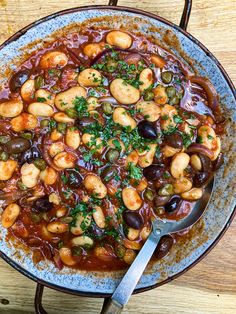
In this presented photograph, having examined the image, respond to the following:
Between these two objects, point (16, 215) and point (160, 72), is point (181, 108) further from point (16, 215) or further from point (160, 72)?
point (16, 215)

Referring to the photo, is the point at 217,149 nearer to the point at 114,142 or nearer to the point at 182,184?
the point at 182,184

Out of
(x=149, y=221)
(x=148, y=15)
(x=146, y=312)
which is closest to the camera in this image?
(x=148, y=15)

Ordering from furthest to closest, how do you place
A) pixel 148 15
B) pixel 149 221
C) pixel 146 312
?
pixel 146 312 → pixel 149 221 → pixel 148 15

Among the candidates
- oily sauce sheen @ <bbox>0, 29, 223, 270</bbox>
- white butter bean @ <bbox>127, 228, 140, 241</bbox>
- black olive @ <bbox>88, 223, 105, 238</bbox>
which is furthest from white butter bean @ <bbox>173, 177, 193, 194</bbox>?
black olive @ <bbox>88, 223, 105, 238</bbox>

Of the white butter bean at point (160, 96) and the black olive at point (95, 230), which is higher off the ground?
the white butter bean at point (160, 96)

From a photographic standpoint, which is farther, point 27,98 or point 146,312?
point 146,312

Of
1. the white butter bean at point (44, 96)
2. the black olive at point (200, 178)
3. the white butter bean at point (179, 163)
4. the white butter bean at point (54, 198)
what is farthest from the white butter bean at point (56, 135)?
the black olive at point (200, 178)

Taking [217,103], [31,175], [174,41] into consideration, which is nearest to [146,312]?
[31,175]

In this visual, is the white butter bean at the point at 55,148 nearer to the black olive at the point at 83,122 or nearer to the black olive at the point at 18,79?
the black olive at the point at 83,122
